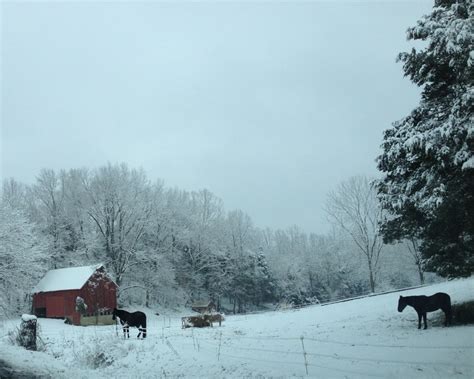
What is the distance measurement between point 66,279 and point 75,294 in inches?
122

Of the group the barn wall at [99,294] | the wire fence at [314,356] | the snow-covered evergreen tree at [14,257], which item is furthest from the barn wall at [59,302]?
the wire fence at [314,356]

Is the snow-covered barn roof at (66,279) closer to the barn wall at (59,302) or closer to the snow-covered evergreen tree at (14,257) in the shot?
the barn wall at (59,302)

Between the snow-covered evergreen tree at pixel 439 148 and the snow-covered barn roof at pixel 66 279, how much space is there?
39555 millimetres

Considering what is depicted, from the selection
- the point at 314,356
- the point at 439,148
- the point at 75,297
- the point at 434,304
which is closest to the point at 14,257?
the point at 75,297

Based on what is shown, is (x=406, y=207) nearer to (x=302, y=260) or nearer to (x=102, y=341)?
(x=102, y=341)

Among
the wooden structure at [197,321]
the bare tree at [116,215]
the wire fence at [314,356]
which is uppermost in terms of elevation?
the bare tree at [116,215]

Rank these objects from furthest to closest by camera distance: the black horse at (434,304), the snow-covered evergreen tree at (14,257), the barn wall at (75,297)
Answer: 1. the barn wall at (75,297)
2. the snow-covered evergreen tree at (14,257)
3. the black horse at (434,304)

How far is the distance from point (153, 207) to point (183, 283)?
499 inches

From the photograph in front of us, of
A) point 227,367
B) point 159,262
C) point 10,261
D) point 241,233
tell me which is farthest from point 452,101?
point 241,233

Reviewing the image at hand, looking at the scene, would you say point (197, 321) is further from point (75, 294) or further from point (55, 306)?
point (55, 306)

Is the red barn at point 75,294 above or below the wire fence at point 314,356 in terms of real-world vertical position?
above

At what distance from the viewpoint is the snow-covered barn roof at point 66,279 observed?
4811 centimetres

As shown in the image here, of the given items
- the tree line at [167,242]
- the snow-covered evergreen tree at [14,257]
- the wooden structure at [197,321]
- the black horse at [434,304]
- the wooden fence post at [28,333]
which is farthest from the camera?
the tree line at [167,242]

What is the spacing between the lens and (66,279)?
163ft
